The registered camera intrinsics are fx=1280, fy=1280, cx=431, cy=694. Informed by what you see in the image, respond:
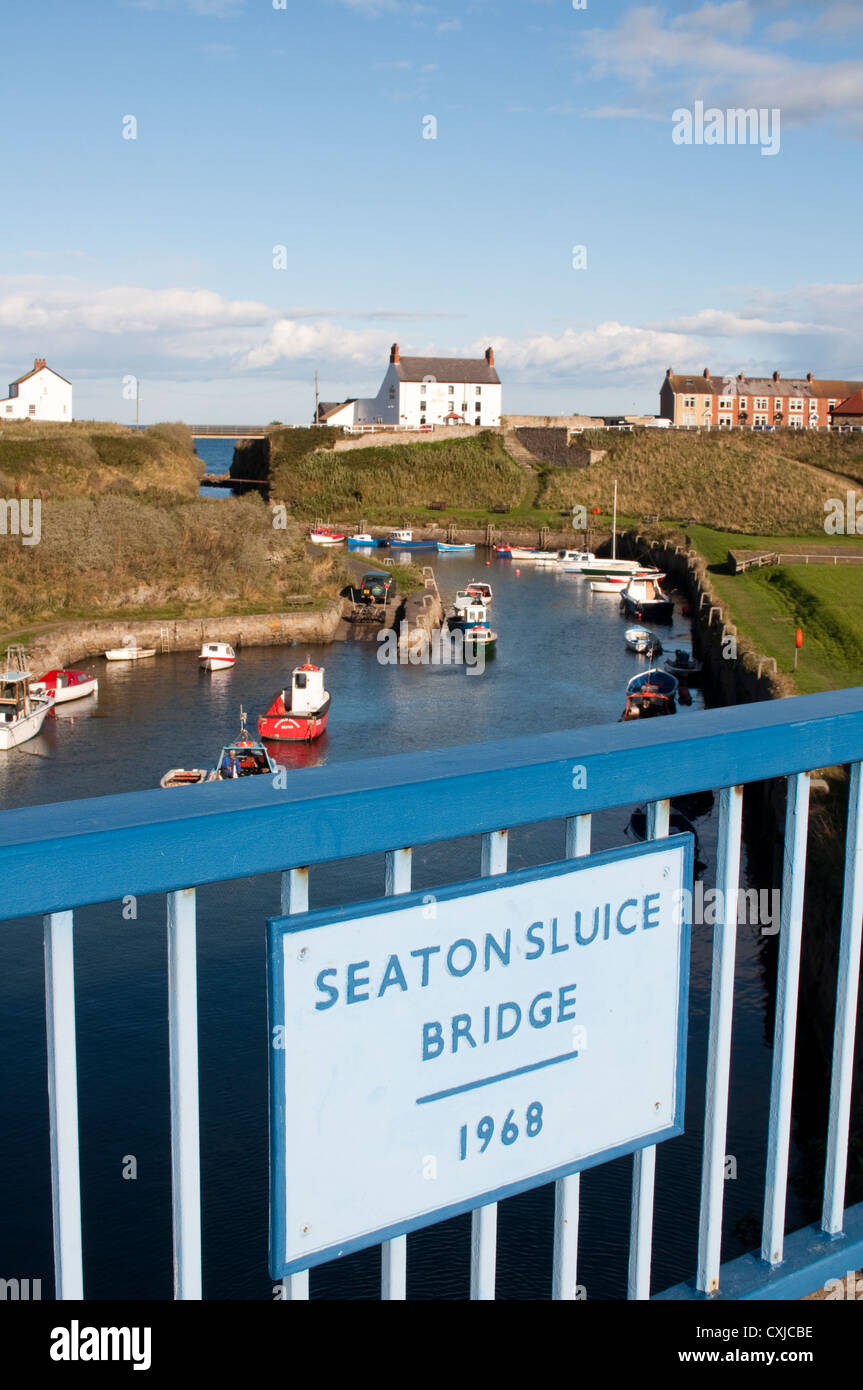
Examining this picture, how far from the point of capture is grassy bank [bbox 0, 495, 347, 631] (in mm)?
41781

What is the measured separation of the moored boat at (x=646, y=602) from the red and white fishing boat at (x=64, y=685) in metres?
22.6

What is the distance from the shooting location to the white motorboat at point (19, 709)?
93.2ft

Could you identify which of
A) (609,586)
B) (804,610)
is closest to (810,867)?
(804,610)

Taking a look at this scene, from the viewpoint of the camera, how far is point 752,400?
344 feet

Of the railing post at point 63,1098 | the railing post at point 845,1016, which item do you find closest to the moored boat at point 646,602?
the railing post at point 845,1016

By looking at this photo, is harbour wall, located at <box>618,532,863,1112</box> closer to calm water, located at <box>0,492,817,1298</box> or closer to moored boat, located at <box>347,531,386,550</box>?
calm water, located at <box>0,492,817,1298</box>

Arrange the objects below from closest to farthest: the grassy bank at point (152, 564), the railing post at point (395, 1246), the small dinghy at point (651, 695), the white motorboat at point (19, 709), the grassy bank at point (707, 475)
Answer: the railing post at point (395, 1246)
the white motorboat at point (19, 709)
the small dinghy at point (651, 695)
the grassy bank at point (152, 564)
the grassy bank at point (707, 475)

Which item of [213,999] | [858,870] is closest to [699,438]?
[213,999]

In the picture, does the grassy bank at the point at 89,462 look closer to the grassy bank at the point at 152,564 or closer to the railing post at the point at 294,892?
the grassy bank at the point at 152,564

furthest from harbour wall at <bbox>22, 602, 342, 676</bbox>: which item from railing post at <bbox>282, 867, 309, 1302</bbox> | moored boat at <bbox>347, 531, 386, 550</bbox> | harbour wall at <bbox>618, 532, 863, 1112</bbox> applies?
railing post at <bbox>282, 867, 309, 1302</bbox>

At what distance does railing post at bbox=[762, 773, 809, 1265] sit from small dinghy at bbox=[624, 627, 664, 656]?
37.4 metres

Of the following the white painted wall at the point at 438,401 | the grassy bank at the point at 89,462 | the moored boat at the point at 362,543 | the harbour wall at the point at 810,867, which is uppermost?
the white painted wall at the point at 438,401
